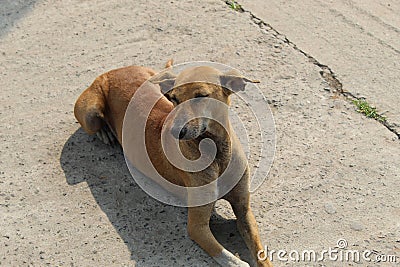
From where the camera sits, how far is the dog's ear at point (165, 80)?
3750mm

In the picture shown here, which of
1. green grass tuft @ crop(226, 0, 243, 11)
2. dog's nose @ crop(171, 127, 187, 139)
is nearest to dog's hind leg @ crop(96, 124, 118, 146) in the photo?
dog's nose @ crop(171, 127, 187, 139)

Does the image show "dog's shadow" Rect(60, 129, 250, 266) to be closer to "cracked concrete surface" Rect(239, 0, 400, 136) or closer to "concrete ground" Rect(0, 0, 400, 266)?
"concrete ground" Rect(0, 0, 400, 266)

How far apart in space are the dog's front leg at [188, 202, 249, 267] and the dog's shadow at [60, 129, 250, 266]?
92 mm

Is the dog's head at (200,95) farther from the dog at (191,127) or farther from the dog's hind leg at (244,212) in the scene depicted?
the dog's hind leg at (244,212)

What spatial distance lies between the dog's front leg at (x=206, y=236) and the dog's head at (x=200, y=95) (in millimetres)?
559

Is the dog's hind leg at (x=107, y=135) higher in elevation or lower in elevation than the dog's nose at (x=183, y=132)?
lower

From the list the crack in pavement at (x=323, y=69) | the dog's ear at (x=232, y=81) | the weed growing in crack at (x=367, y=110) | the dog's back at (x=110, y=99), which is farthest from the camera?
the crack in pavement at (x=323, y=69)

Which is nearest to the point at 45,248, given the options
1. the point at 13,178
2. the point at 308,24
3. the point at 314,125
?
the point at 13,178

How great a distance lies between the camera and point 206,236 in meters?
3.95

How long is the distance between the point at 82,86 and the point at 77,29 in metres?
0.91

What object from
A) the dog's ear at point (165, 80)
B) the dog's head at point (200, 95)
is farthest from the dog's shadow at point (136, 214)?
the dog's ear at point (165, 80)

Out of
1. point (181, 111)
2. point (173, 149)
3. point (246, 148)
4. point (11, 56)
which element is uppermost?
point (181, 111)

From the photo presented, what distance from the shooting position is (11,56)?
5914mm

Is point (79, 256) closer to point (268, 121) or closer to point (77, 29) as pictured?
point (268, 121)
